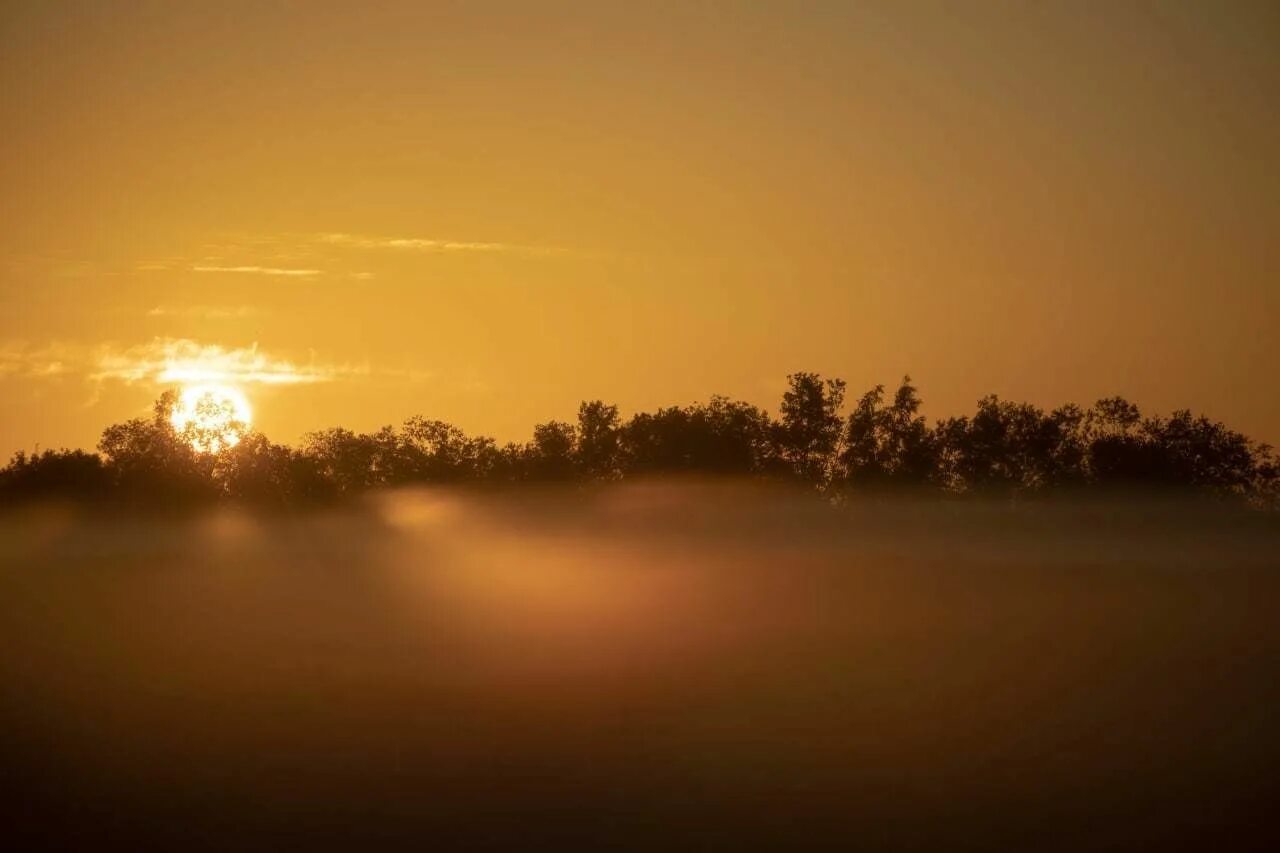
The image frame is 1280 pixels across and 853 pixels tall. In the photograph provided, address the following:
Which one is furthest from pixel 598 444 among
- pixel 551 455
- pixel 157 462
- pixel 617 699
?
pixel 617 699

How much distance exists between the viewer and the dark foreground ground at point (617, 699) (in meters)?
26.7

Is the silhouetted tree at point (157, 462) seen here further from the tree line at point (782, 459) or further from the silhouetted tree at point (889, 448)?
the silhouetted tree at point (889, 448)

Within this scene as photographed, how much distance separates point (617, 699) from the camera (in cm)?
3366

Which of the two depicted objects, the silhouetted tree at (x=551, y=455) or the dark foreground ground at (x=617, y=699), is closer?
the dark foreground ground at (x=617, y=699)

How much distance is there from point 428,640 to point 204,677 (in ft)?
22.4

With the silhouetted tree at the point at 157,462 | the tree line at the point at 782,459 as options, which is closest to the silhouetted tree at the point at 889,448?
the tree line at the point at 782,459

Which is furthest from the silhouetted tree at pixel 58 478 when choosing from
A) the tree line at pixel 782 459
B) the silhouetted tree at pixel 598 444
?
the silhouetted tree at pixel 598 444

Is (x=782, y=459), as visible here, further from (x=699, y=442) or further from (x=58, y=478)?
(x=58, y=478)

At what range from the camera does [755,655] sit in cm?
3759

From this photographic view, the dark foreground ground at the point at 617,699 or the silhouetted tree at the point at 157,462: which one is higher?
the silhouetted tree at the point at 157,462

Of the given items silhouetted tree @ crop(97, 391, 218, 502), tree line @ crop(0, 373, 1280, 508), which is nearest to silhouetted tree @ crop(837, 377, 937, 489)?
tree line @ crop(0, 373, 1280, 508)

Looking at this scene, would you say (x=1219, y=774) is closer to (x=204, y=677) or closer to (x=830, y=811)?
(x=830, y=811)

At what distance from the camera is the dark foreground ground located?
2669cm

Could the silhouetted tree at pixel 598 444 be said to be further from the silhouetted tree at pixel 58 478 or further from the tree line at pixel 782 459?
the silhouetted tree at pixel 58 478
